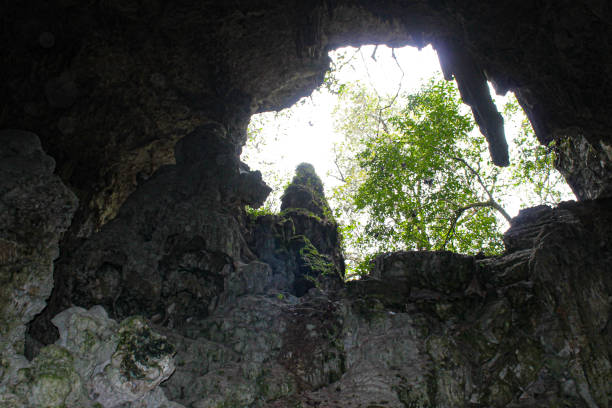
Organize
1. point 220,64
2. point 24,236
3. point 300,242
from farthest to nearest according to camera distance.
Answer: point 300,242
point 220,64
point 24,236

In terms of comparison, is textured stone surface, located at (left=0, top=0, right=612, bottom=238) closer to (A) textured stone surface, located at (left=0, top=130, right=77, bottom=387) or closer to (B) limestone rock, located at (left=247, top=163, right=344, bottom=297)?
(A) textured stone surface, located at (left=0, top=130, right=77, bottom=387)

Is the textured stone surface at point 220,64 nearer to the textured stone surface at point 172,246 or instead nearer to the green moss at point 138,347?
the textured stone surface at point 172,246

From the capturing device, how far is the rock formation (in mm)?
5680

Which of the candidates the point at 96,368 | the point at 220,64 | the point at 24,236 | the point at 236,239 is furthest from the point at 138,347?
the point at 220,64

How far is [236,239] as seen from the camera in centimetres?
887

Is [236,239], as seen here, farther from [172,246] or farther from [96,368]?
[96,368]

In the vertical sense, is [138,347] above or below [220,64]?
below

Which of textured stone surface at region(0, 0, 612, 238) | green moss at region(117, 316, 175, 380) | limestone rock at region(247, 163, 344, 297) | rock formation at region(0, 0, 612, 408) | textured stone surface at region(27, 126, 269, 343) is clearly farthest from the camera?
limestone rock at region(247, 163, 344, 297)

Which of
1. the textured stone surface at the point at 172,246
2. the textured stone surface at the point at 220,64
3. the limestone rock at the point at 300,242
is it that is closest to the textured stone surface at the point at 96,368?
the textured stone surface at the point at 172,246

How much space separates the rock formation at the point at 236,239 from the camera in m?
5.68

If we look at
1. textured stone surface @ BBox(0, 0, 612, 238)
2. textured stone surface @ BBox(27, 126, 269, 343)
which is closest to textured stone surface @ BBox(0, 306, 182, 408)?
textured stone surface @ BBox(27, 126, 269, 343)

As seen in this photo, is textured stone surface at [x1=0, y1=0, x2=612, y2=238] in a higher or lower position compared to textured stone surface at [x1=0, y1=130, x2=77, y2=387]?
higher

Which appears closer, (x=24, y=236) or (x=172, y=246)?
(x=24, y=236)

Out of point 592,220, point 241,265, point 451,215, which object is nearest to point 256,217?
point 241,265
